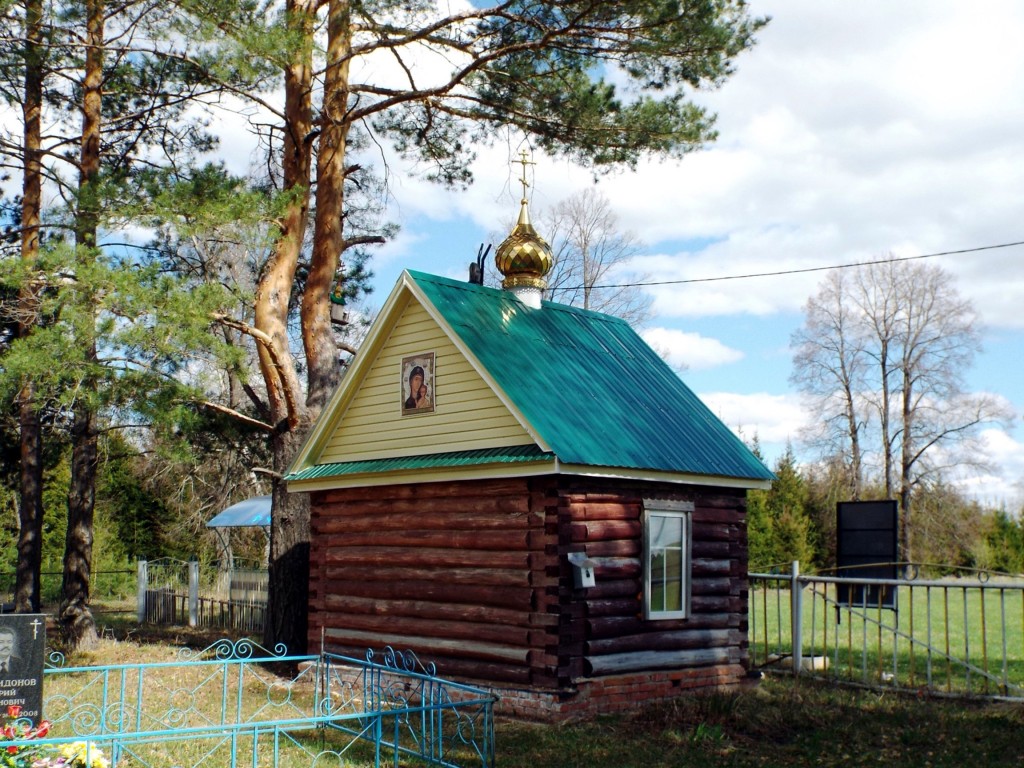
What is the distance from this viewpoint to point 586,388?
1509 centimetres

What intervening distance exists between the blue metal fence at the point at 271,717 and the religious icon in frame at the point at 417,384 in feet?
11.3

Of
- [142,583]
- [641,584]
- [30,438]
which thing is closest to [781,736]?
[641,584]

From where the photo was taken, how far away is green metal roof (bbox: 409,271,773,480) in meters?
13.6

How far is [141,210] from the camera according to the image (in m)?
16.5

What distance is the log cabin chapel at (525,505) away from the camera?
13352 mm

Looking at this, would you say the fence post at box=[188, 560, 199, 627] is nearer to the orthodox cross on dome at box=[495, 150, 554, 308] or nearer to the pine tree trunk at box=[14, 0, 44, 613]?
the pine tree trunk at box=[14, 0, 44, 613]

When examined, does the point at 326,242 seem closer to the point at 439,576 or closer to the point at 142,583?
the point at 439,576

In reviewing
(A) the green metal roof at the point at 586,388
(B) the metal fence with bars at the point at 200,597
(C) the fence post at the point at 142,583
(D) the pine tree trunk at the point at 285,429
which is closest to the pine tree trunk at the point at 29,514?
(D) the pine tree trunk at the point at 285,429

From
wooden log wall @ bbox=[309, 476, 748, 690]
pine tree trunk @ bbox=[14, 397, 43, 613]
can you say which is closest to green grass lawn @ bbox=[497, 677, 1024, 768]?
wooden log wall @ bbox=[309, 476, 748, 690]

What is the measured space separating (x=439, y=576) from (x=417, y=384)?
2.69 m

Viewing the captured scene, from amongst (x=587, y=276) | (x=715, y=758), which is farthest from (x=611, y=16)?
(x=587, y=276)

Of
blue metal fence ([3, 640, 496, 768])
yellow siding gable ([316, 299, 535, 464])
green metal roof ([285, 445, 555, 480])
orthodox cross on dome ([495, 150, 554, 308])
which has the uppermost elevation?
orthodox cross on dome ([495, 150, 554, 308])

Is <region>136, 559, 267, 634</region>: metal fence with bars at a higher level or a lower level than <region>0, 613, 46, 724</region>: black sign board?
lower

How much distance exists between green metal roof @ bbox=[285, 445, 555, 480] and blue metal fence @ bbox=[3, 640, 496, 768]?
2.53m
